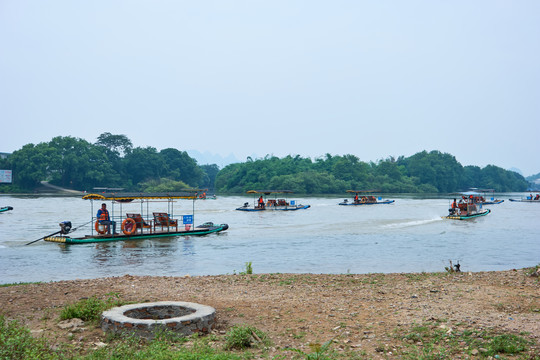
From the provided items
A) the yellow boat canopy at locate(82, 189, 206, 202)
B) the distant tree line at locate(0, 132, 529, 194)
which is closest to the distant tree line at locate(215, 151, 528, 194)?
the distant tree line at locate(0, 132, 529, 194)

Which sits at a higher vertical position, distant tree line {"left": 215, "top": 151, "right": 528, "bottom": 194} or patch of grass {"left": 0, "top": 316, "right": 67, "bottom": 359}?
distant tree line {"left": 215, "top": 151, "right": 528, "bottom": 194}

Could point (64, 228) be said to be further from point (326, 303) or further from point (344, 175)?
point (344, 175)

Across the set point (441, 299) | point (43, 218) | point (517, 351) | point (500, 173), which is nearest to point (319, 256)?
point (441, 299)

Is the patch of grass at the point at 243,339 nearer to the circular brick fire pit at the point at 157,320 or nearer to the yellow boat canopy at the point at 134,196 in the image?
the circular brick fire pit at the point at 157,320

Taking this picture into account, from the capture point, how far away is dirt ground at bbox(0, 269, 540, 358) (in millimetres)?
6711

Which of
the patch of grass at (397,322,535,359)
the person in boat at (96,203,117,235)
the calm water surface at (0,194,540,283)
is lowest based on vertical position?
the calm water surface at (0,194,540,283)

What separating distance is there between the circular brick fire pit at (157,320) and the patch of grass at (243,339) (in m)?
0.51

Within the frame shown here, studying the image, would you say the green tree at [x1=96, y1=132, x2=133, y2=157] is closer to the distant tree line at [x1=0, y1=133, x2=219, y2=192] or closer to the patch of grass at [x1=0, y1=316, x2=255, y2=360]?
the distant tree line at [x1=0, y1=133, x2=219, y2=192]

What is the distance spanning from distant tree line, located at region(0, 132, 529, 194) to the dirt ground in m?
80.8

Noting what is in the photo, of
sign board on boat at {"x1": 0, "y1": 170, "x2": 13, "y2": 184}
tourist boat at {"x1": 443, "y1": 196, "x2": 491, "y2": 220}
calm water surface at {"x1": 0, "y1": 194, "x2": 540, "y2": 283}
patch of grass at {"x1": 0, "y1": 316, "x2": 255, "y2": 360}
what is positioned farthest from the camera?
sign board on boat at {"x1": 0, "y1": 170, "x2": 13, "y2": 184}

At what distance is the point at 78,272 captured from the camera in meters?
15.9

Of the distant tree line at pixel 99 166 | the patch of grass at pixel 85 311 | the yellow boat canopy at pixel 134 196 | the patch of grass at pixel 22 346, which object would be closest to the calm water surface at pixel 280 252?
the yellow boat canopy at pixel 134 196

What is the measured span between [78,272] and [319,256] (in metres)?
8.84

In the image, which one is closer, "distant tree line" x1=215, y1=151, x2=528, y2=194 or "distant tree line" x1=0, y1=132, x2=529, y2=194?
"distant tree line" x1=0, y1=132, x2=529, y2=194
